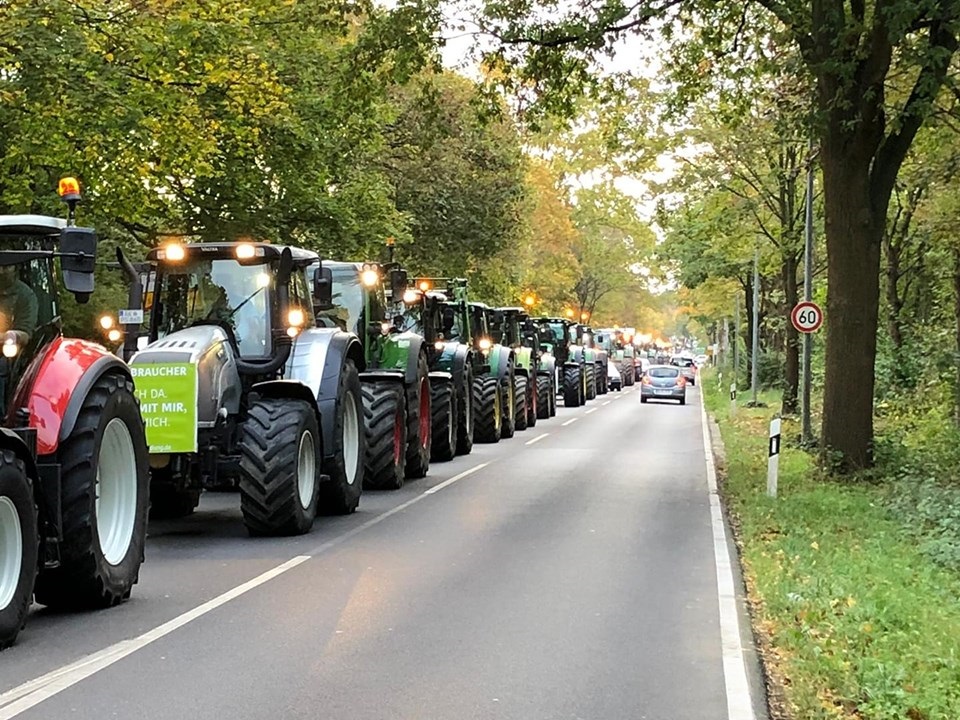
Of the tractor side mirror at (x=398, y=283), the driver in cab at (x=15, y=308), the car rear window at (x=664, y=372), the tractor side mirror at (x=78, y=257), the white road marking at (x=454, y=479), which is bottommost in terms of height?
the white road marking at (x=454, y=479)

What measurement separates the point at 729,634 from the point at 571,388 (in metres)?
33.7

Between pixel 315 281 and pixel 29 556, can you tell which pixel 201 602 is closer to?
pixel 29 556

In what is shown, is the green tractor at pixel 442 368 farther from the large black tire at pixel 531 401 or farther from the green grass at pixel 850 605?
the large black tire at pixel 531 401

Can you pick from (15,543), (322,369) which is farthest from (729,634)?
(322,369)

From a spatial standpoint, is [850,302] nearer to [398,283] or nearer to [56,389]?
[398,283]

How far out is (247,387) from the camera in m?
11.8

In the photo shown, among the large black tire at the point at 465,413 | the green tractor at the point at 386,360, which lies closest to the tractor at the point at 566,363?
the large black tire at the point at 465,413

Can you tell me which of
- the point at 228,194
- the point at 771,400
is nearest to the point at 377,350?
the point at 228,194

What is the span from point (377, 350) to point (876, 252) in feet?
22.6

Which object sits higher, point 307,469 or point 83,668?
point 307,469

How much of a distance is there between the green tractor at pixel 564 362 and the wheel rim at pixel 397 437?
2533cm

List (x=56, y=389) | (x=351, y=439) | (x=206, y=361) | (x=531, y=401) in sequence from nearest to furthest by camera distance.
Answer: (x=56, y=389) → (x=206, y=361) → (x=351, y=439) → (x=531, y=401)

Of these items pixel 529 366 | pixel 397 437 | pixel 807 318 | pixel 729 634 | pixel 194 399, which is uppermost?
pixel 807 318

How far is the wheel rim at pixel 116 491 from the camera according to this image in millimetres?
8242
